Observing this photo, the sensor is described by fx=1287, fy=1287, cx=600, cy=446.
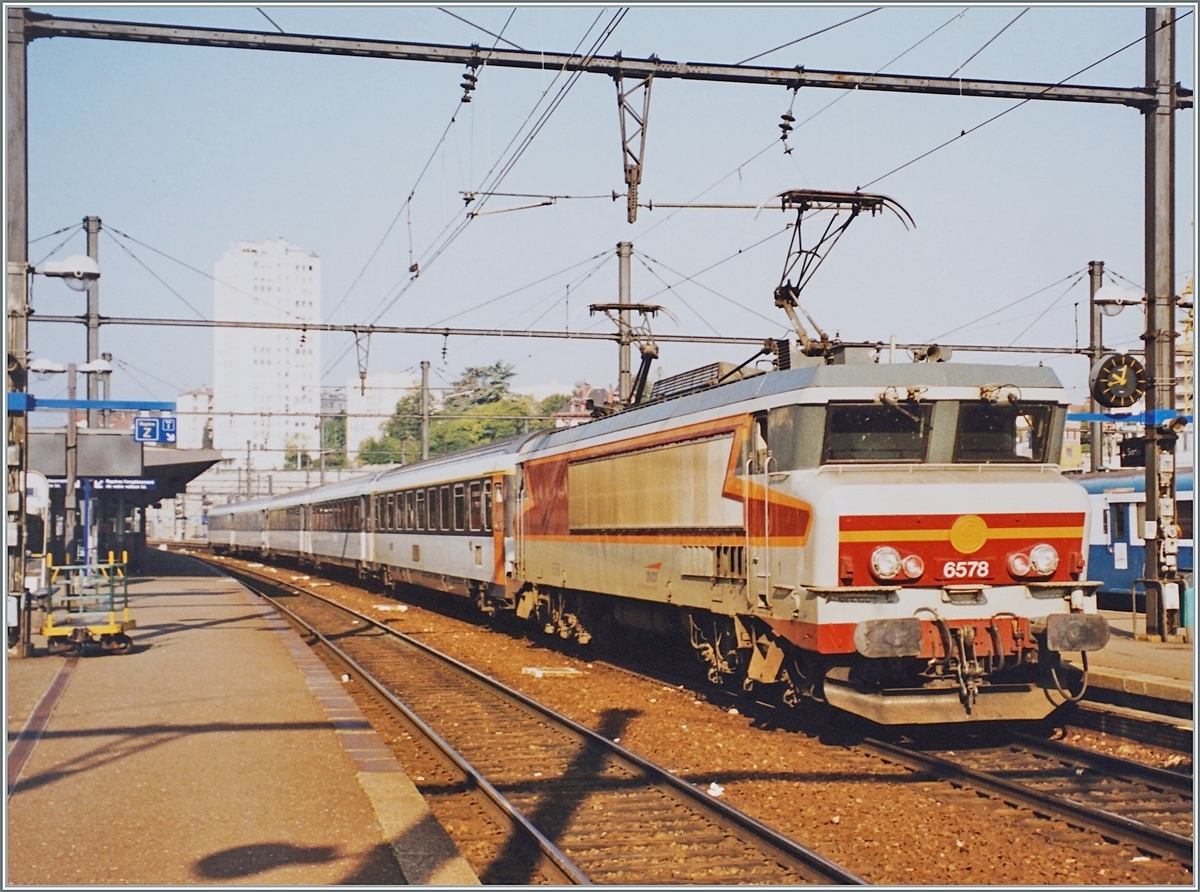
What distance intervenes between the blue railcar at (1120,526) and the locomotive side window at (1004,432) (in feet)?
43.9

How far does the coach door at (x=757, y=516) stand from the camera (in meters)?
11.2

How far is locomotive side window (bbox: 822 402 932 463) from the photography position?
424 inches

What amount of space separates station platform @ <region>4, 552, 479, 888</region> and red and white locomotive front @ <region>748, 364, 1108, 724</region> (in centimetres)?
367

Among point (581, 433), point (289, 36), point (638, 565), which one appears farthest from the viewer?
point (581, 433)

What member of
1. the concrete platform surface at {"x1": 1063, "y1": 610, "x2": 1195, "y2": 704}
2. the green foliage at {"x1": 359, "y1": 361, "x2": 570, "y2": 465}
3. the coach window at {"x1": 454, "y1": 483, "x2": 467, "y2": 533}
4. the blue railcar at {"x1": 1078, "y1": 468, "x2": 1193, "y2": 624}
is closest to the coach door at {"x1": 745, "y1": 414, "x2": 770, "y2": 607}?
the concrete platform surface at {"x1": 1063, "y1": 610, "x2": 1195, "y2": 704}

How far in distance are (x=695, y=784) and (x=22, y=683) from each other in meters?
8.89

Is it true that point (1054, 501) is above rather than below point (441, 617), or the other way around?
above

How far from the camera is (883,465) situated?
427 inches

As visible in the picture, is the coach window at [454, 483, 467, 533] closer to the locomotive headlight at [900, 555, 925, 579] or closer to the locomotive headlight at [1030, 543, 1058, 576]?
the locomotive headlight at [900, 555, 925, 579]

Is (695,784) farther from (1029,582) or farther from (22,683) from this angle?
(22,683)

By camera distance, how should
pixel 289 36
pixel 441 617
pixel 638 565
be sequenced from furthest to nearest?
pixel 441 617
pixel 638 565
pixel 289 36

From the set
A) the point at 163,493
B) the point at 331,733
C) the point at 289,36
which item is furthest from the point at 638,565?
the point at 163,493

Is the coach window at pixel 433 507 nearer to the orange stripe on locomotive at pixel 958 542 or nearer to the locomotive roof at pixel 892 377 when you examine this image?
the locomotive roof at pixel 892 377

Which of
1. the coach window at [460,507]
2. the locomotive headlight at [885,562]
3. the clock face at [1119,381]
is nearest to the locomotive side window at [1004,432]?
the locomotive headlight at [885,562]
